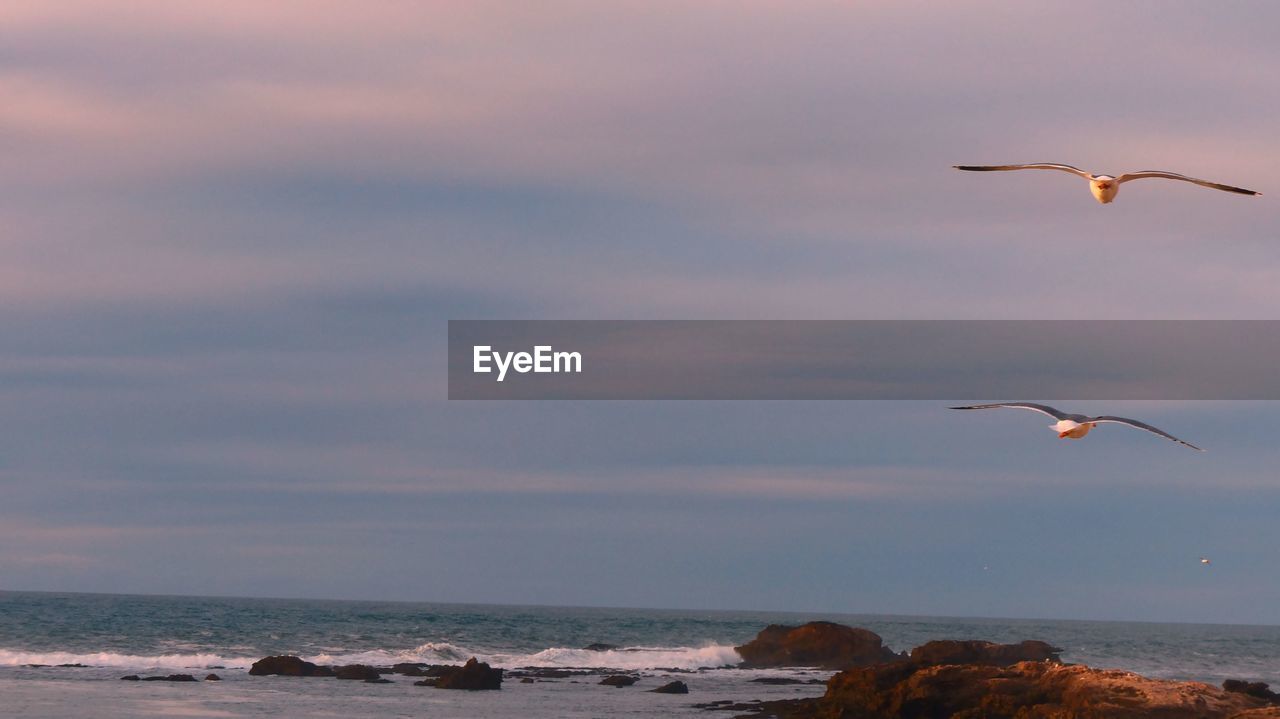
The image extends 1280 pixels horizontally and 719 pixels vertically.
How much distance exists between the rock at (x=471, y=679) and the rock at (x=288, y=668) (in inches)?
220

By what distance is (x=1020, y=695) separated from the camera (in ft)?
103

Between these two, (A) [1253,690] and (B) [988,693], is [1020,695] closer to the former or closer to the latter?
(B) [988,693]

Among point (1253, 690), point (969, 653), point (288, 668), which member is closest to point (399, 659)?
point (288, 668)

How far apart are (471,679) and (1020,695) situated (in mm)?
20953

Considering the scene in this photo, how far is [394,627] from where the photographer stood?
96.8 metres

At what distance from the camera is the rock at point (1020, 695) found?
28609 mm

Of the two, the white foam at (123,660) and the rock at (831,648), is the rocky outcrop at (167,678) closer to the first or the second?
the white foam at (123,660)

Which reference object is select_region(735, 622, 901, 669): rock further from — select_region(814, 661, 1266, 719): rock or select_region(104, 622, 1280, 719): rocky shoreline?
select_region(814, 661, 1266, 719): rock

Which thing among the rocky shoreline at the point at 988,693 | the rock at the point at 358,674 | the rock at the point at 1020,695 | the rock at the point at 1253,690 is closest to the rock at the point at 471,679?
the rocky shoreline at the point at 988,693

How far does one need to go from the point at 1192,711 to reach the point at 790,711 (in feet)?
36.4

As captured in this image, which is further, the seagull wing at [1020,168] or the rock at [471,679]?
the rock at [471,679]

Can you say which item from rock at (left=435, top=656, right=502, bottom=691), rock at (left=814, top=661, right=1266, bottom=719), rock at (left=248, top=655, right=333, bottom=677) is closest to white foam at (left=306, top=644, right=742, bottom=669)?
rock at (left=248, top=655, right=333, bottom=677)

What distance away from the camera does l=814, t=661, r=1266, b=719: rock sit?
28609 millimetres

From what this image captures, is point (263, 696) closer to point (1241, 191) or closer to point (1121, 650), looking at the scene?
point (1241, 191)
